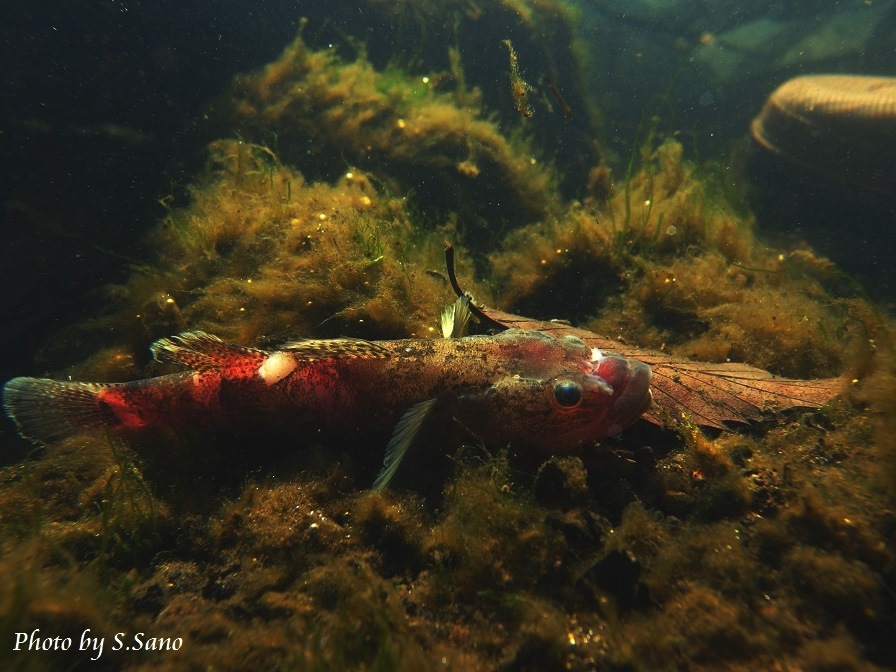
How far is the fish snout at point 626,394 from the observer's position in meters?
2.44

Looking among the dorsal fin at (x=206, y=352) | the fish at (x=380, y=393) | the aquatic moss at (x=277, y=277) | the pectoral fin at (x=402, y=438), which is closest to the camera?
the pectoral fin at (x=402, y=438)

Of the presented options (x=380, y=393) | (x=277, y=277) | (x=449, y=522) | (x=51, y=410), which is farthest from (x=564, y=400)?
(x=51, y=410)

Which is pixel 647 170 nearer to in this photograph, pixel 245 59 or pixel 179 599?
pixel 179 599

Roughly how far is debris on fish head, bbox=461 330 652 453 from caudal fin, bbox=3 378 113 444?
286cm

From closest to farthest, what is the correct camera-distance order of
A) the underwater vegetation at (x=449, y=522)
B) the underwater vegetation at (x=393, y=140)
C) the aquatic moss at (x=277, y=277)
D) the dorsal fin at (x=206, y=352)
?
the underwater vegetation at (x=449, y=522), the dorsal fin at (x=206, y=352), the aquatic moss at (x=277, y=277), the underwater vegetation at (x=393, y=140)

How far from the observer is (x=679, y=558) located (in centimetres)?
195

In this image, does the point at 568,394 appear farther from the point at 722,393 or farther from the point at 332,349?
the point at 332,349

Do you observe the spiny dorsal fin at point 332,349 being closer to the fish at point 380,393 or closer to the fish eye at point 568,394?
the fish at point 380,393

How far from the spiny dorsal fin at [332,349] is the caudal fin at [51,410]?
1711 millimetres

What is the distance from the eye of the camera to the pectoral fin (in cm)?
238

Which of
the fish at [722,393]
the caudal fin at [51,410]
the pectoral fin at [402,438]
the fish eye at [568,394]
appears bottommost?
the caudal fin at [51,410]

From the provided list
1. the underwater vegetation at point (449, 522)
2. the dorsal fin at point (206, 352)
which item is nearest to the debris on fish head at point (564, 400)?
the underwater vegetation at point (449, 522)

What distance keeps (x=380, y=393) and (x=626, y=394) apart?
5.15ft

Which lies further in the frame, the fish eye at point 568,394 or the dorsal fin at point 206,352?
the dorsal fin at point 206,352
